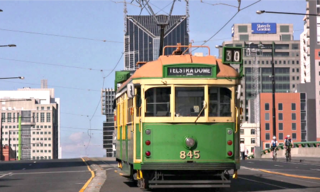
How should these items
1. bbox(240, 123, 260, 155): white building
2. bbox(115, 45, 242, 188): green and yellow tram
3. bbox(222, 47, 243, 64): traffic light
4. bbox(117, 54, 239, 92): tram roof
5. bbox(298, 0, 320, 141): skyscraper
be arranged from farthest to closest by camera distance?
bbox(240, 123, 260, 155): white building
bbox(298, 0, 320, 141): skyscraper
bbox(222, 47, 243, 64): traffic light
bbox(117, 54, 239, 92): tram roof
bbox(115, 45, 242, 188): green and yellow tram

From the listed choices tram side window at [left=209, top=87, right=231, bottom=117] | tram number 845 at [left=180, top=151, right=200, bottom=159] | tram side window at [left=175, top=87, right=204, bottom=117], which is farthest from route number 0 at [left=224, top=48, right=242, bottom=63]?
tram number 845 at [left=180, top=151, right=200, bottom=159]

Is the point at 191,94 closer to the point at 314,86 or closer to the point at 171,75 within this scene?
the point at 171,75

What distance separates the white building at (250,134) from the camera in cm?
17459

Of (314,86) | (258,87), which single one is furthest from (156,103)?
(258,87)

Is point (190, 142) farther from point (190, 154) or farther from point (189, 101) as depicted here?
point (189, 101)

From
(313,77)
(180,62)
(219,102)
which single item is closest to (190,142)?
(219,102)

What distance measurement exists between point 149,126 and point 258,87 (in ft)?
598

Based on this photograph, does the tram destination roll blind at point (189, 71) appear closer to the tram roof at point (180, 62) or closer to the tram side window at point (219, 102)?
the tram roof at point (180, 62)

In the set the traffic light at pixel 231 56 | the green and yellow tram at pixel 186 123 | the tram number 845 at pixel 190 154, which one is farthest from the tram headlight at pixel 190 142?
the traffic light at pixel 231 56

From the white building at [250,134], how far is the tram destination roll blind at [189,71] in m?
159

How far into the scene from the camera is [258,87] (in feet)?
639

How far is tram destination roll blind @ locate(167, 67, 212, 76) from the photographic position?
49.0 ft

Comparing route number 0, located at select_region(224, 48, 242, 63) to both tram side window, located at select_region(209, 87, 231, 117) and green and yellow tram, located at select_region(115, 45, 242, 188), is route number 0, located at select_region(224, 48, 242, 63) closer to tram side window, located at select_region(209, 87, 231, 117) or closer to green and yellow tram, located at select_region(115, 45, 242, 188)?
green and yellow tram, located at select_region(115, 45, 242, 188)

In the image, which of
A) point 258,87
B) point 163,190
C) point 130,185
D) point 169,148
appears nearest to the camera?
point 169,148
